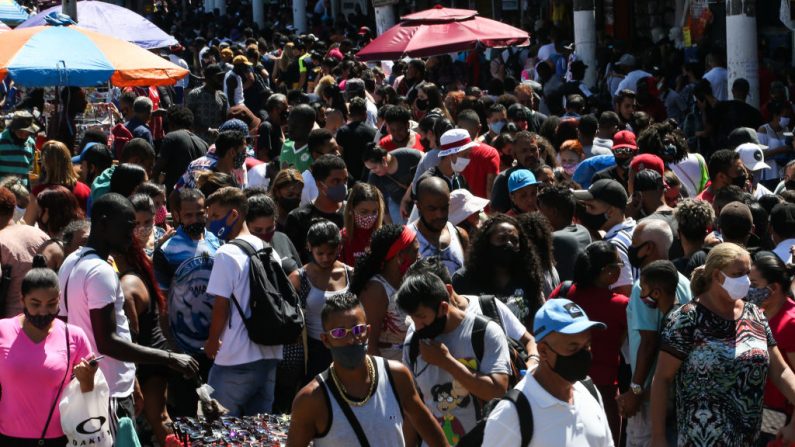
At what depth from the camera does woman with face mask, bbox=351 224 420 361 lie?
6566mm

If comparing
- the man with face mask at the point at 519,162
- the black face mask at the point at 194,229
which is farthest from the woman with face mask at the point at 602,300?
the man with face mask at the point at 519,162

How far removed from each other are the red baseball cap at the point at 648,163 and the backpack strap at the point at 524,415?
459 cm

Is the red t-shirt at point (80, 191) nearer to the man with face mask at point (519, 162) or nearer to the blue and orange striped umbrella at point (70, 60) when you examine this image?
the blue and orange striped umbrella at point (70, 60)

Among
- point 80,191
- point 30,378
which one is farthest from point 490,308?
point 80,191

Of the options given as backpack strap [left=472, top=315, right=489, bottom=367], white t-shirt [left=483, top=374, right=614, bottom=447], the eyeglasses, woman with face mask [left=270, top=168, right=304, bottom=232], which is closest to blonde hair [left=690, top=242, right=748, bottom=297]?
backpack strap [left=472, top=315, right=489, bottom=367]

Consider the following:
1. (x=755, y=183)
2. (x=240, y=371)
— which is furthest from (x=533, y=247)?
(x=755, y=183)

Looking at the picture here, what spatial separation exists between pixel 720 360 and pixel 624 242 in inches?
77.2

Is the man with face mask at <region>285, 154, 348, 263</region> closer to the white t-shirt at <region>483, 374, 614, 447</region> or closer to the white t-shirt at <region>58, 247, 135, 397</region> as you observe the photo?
the white t-shirt at <region>58, 247, 135, 397</region>

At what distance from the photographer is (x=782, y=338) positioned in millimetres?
6312

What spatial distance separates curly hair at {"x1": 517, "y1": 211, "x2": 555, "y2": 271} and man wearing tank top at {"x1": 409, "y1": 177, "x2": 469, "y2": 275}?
515 millimetres

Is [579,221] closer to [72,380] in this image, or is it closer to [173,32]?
[72,380]

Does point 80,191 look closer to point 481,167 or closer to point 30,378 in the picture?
point 481,167

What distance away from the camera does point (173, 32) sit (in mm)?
40562

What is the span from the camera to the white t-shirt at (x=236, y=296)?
22.4 feet
